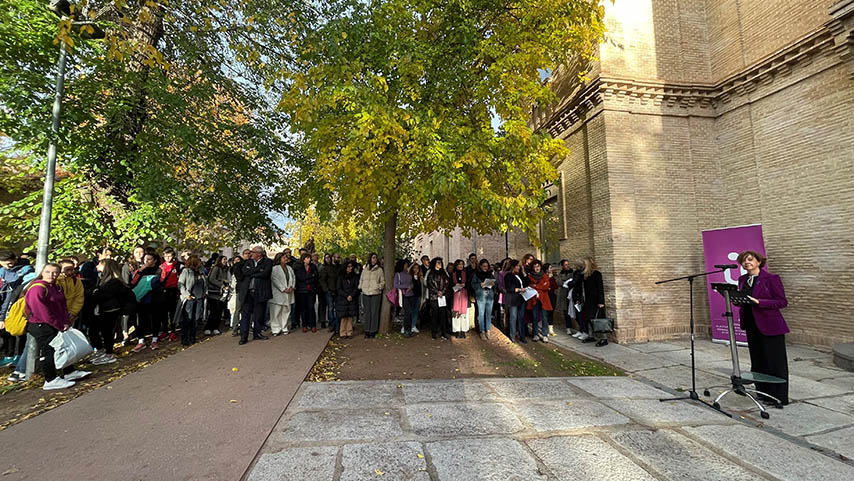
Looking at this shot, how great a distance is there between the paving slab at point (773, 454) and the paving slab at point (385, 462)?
10.1 ft

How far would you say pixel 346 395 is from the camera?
16.6 feet

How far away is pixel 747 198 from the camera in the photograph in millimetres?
9859

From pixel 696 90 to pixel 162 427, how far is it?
46.8 ft

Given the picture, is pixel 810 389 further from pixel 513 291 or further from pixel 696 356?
pixel 513 291

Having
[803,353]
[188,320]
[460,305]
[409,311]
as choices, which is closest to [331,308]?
[409,311]

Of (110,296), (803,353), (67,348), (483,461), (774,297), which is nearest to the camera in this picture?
(483,461)

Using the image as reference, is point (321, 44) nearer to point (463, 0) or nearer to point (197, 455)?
point (463, 0)

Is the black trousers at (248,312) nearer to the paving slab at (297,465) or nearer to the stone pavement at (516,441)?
the stone pavement at (516,441)

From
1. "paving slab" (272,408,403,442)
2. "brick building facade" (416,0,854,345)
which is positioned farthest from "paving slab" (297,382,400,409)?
"brick building facade" (416,0,854,345)

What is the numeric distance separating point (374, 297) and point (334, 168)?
138 inches

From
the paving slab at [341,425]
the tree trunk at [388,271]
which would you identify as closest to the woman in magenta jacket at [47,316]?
the paving slab at [341,425]

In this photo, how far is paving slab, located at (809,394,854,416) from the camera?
15.6 ft

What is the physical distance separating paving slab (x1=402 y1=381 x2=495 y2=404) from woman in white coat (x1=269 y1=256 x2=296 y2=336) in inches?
183

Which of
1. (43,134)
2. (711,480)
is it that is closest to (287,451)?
(711,480)
